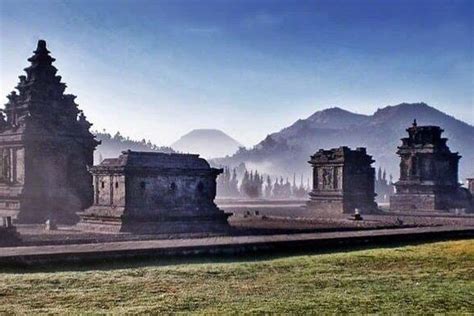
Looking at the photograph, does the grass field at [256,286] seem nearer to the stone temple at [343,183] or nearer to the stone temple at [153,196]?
the stone temple at [153,196]

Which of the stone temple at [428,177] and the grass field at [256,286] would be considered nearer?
the grass field at [256,286]

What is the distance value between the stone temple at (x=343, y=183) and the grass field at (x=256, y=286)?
28.4m

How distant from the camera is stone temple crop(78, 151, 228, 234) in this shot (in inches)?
982

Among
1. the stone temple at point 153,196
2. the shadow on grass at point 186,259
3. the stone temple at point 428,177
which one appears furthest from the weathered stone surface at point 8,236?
the stone temple at point 428,177

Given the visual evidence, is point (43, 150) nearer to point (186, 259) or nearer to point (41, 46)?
point (41, 46)

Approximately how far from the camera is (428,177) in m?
45.6

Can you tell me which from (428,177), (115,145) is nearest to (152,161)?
(428,177)

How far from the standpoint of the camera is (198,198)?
26.9m

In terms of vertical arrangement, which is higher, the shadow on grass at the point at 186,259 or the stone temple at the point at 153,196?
the stone temple at the point at 153,196

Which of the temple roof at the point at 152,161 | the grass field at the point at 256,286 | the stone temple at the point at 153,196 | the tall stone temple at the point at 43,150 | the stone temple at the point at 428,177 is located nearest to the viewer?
the grass field at the point at 256,286

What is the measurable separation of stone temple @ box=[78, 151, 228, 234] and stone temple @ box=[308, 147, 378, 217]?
17117 millimetres

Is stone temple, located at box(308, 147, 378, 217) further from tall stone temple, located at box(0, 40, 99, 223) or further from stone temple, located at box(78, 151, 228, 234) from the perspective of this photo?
stone temple, located at box(78, 151, 228, 234)

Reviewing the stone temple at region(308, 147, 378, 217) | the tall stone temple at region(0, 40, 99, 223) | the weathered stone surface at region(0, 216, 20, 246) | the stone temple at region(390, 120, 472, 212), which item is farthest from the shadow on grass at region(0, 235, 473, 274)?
the stone temple at region(390, 120, 472, 212)

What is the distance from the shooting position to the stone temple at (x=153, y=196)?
81.8 feet
